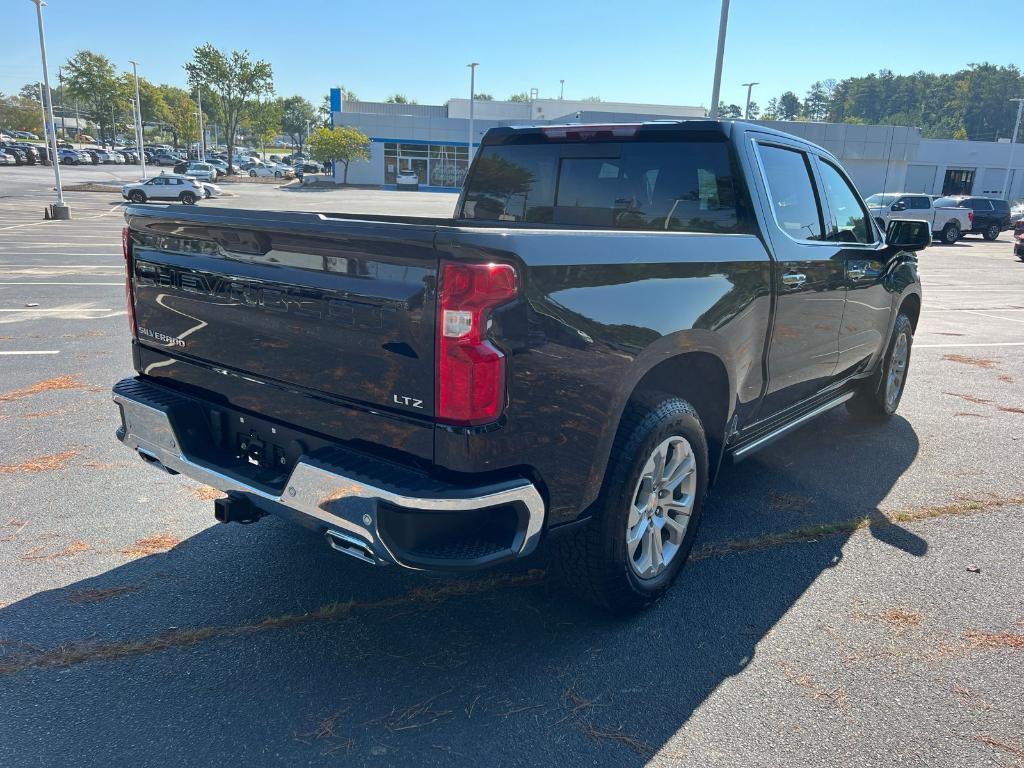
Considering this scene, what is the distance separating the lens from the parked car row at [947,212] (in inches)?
1089

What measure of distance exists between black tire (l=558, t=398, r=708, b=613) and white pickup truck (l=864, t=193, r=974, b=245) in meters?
26.7

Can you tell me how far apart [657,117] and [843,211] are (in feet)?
158

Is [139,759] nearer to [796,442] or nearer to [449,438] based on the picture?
[449,438]

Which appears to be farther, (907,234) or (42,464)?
(907,234)

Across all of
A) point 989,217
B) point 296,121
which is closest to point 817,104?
point 296,121

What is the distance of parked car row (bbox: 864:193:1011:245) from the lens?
1089 inches

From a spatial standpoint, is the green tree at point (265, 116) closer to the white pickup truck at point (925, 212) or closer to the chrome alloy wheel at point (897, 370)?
the white pickup truck at point (925, 212)

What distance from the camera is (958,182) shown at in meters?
57.9

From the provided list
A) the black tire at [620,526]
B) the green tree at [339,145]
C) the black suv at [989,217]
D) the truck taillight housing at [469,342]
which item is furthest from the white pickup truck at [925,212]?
the green tree at [339,145]

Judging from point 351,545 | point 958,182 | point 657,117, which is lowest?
point 351,545

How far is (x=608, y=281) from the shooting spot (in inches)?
104

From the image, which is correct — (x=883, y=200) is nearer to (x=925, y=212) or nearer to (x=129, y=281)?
(x=925, y=212)

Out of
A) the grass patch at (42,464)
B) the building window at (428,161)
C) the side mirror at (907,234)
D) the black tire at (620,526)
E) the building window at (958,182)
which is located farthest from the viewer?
the building window at (428,161)

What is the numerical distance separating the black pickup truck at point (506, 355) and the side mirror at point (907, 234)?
1.14 metres
